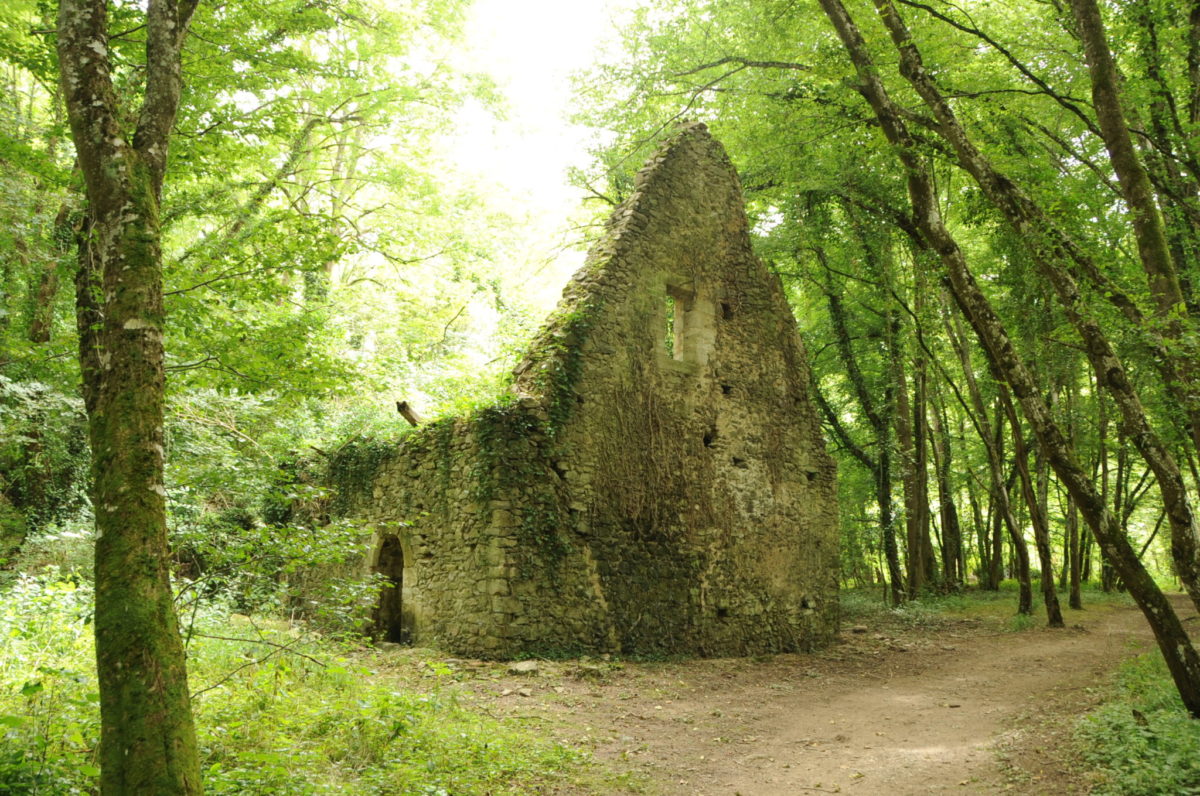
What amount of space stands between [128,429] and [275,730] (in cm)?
238

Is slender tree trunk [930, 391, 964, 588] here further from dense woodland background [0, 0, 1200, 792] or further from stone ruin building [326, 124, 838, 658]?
stone ruin building [326, 124, 838, 658]

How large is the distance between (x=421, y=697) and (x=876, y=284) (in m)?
13.6

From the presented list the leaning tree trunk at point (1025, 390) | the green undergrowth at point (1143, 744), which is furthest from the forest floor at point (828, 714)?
the leaning tree trunk at point (1025, 390)

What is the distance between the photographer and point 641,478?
986 cm

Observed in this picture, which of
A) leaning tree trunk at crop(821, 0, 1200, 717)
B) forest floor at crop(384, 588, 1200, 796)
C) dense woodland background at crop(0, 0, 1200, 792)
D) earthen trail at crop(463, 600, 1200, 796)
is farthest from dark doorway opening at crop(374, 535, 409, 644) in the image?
leaning tree trunk at crop(821, 0, 1200, 717)

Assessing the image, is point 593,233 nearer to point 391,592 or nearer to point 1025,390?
point 391,592

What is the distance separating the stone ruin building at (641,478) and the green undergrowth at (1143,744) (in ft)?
16.3

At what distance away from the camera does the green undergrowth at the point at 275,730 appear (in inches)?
140

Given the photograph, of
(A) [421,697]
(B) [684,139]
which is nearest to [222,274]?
(A) [421,697]

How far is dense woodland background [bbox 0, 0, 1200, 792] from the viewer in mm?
5637

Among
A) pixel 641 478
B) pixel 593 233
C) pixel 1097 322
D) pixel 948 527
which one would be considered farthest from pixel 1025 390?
pixel 948 527

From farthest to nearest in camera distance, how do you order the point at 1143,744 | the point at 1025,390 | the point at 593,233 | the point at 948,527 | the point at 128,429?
the point at 948,527
the point at 593,233
the point at 1025,390
the point at 1143,744
the point at 128,429

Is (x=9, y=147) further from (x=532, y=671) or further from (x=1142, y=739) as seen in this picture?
(x=1142, y=739)

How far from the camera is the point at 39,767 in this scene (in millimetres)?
3338
